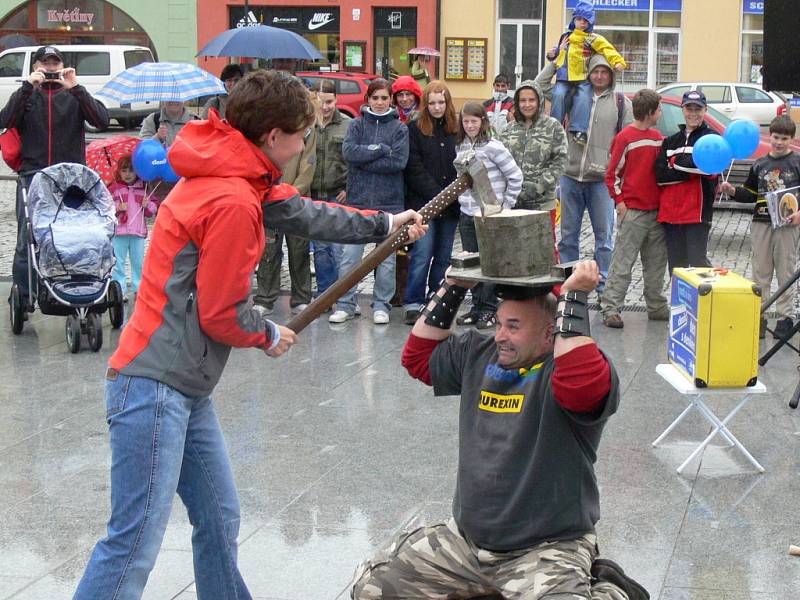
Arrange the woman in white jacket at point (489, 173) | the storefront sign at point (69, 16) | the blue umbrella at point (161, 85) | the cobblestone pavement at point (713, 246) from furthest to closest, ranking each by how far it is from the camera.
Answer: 1. the storefront sign at point (69, 16)
2. the cobblestone pavement at point (713, 246)
3. the blue umbrella at point (161, 85)
4. the woman in white jacket at point (489, 173)

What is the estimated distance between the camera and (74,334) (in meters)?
8.69

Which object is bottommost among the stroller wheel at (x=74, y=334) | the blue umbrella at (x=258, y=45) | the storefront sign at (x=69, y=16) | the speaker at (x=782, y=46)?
the stroller wheel at (x=74, y=334)

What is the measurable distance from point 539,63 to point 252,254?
28.6 metres

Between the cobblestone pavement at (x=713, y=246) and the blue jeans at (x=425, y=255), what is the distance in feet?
4.08

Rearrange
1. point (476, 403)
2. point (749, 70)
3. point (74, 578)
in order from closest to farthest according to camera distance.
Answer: point (476, 403) → point (74, 578) → point (749, 70)

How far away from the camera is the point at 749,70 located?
100 feet

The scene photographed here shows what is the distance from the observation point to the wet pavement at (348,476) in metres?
4.95

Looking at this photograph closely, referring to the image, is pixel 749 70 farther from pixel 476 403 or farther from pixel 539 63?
pixel 476 403

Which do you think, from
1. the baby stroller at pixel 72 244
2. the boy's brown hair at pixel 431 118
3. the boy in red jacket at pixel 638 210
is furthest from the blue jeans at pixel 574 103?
the baby stroller at pixel 72 244

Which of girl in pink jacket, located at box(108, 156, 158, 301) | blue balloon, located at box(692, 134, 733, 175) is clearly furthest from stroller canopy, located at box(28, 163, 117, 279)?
blue balloon, located at box(692, 134, 733, 175)

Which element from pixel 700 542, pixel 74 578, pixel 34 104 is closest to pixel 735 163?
pixel 34 104

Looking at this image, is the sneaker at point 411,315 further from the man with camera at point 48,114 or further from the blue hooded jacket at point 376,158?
the man with camera at point 48,114

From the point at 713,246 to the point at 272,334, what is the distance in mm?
10702

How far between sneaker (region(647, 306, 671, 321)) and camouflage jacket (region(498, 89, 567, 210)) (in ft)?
3.86
